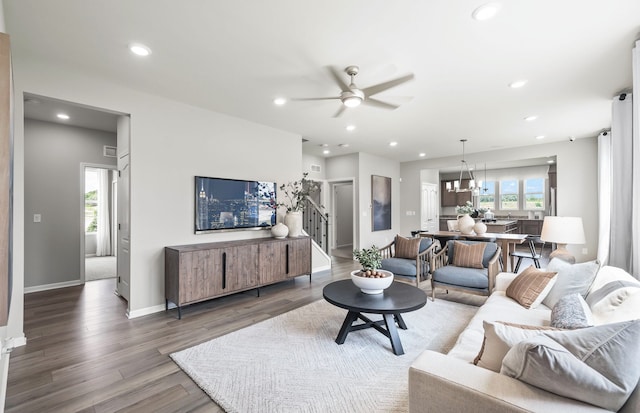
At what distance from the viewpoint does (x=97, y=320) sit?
343cm

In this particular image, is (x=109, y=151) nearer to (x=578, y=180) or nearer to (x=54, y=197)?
(x=54, y=197)

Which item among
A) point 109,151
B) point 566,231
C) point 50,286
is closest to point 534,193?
point 566,231

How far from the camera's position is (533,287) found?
2646 mm

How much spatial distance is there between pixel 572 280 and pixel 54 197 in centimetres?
695

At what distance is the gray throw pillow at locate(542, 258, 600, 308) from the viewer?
2352 millimetres

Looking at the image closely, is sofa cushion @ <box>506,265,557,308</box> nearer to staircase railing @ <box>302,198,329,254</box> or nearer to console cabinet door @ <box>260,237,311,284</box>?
console cabinet door @ <box>260,237,311,284</box>

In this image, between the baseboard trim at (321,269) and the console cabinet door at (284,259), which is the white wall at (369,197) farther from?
the console cabinet door at (284,259)

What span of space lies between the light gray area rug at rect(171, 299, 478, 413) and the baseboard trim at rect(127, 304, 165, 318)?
130 cm

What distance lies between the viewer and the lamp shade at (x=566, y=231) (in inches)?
130

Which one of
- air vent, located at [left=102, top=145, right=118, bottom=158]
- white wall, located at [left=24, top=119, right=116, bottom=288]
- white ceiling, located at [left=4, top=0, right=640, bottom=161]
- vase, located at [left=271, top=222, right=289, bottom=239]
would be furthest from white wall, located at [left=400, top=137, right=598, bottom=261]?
white wall, located at [left=24, top=119, right=116, bottom=288]

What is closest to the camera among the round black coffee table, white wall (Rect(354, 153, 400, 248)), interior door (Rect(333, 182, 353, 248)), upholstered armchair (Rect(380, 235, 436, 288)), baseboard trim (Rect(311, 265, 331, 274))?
the round black coffee table

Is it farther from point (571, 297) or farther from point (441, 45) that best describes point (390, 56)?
point (571, 297)

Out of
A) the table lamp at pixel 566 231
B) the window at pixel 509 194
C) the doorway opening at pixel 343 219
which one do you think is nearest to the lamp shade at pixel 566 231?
the table lamp at pixel 566 231

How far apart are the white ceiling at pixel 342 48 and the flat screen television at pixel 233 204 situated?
111 centimetres
